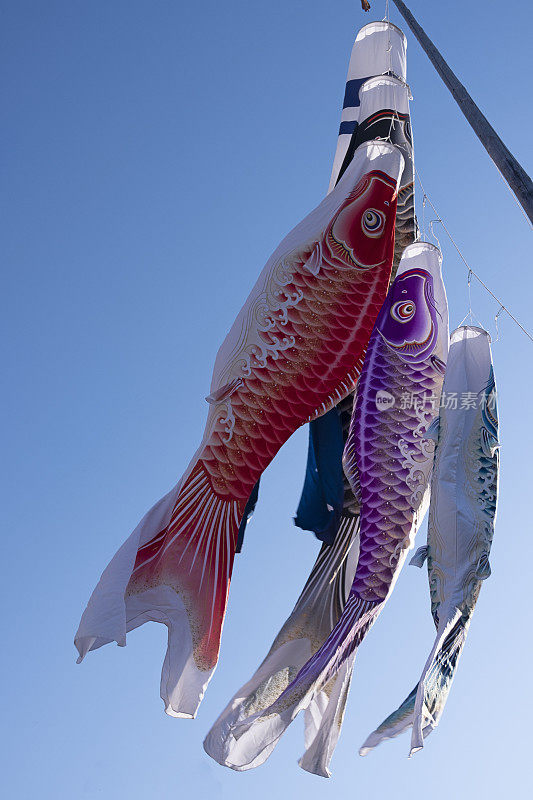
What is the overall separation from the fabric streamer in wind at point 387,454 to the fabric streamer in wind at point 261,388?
0.22 metres

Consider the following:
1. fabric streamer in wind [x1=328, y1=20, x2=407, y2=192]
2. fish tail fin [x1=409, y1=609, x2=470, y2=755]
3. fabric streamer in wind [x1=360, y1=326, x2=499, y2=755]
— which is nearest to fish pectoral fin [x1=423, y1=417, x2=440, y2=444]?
fabric streamer in wind [x1=360, y1=326, x2=499, y2=755]

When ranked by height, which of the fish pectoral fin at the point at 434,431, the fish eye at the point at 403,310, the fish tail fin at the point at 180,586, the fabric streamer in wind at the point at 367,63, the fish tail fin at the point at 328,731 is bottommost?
the fish tail fin at the point at 328,731

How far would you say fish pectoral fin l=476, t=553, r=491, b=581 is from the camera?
3.43 meters

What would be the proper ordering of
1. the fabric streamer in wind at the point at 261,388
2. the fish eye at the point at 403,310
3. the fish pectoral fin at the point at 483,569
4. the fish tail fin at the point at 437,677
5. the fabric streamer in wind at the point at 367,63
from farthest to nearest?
the fabric streamer in wind at the point at 367,63 < the fish eye at the point at 403,310 < the fabric streamer in wind at the point at 261,388 < the fish pectoral fin at the point at 483,569 < the fish tail fin at the point at 437,677

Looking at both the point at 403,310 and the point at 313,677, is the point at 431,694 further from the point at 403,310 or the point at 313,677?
the point at 403,310

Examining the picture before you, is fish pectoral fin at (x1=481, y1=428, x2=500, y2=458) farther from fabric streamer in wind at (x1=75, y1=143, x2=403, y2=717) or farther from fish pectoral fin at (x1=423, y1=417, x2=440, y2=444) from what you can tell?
fabric streamer in wind at (x1=75, y1=143, x2=403, y2=717)

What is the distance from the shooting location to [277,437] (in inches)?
163

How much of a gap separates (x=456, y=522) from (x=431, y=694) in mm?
628

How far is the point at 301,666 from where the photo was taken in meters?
3.95

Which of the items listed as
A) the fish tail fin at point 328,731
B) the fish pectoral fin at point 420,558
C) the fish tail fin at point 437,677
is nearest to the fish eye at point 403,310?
the fish pectoral fin at point 420,558

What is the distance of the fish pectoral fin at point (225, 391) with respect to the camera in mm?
4188

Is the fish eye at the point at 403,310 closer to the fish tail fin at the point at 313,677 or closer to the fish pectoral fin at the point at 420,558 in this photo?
the fish pectoral fin at the point at 420,558

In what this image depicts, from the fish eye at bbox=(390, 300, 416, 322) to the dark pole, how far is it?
36.6 inches

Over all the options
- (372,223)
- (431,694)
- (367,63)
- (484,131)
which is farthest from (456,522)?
(367,63)
